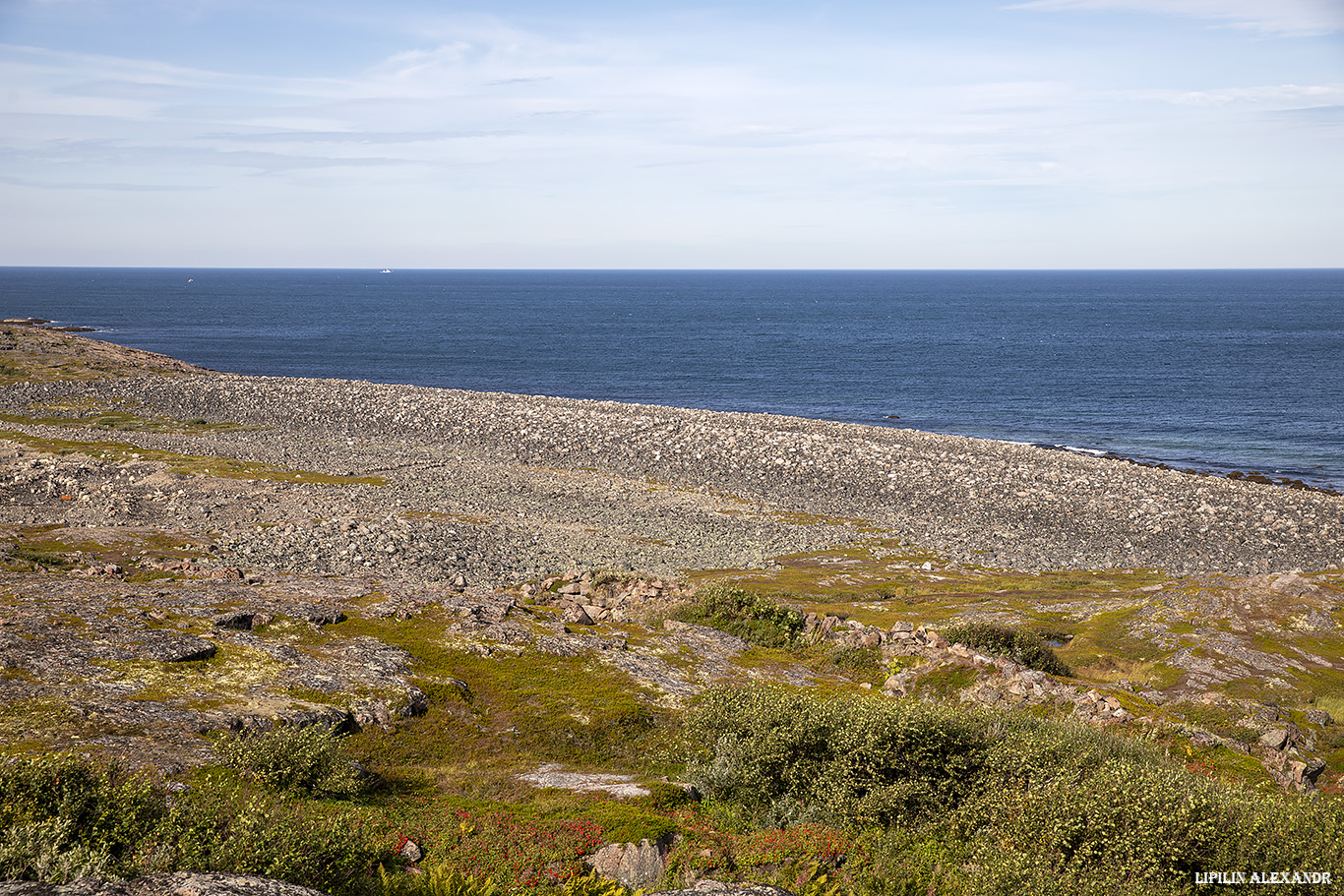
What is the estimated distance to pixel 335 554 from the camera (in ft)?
102

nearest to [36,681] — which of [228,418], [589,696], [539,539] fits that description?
[589,696]

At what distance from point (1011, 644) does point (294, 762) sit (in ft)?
66.0

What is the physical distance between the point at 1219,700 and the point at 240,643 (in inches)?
925

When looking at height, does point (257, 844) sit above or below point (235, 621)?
above

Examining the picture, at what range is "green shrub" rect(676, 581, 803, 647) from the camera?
23234 mm

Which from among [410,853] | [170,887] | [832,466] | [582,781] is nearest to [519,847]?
[410,853]

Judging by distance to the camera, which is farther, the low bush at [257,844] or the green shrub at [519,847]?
the green shrub at [519,847]

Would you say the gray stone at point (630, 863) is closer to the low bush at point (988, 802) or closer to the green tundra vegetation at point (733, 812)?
the green tundra vegetation at point (733, 812)

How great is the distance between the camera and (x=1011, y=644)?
24031 millimetres

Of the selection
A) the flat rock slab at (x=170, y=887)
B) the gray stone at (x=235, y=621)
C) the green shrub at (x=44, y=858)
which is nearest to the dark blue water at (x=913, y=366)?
the gray stone at (x=235, y=621)

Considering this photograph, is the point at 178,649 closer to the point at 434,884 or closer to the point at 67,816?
the point at 67,816

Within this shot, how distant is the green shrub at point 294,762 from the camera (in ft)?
37.2

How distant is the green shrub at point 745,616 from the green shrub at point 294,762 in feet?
43.4

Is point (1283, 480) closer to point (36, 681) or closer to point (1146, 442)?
point (1146, 442)
